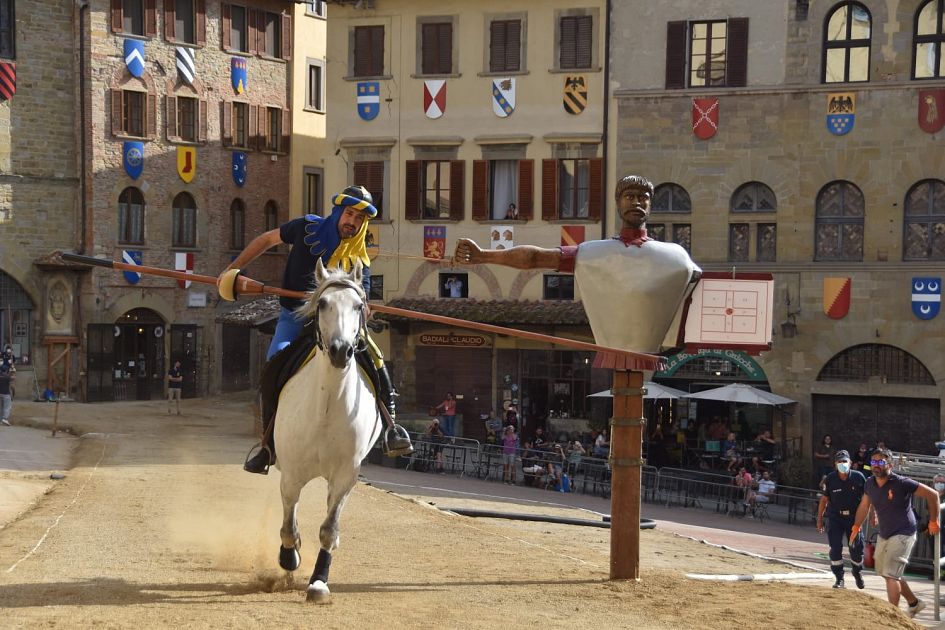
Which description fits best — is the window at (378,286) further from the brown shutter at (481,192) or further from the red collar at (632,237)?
the red collar at (632,237)

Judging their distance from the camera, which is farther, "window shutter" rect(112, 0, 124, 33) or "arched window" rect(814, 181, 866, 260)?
"window shutter" rect(112, 0, 124, 33)

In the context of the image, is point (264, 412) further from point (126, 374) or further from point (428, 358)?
point (126, 374)

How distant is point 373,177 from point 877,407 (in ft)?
51.6

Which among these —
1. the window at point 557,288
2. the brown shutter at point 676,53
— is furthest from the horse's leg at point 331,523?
the window at point 557,288

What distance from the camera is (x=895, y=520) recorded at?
16.2 meters

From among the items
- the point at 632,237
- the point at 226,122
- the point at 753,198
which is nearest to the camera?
the point at 632,237

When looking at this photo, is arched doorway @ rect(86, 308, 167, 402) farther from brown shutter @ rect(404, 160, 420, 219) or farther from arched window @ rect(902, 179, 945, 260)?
arched window @ rect(902, 179, 945, 260)

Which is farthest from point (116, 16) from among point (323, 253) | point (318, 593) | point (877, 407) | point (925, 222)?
point (318, 593)

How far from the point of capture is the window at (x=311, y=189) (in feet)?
168

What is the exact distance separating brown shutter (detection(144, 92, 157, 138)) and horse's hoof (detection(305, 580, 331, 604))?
36787 millimetres

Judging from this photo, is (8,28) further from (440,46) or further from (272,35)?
(440,46)

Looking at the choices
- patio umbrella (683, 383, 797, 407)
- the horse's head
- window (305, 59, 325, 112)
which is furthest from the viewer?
window (305, 59, 325, 112)

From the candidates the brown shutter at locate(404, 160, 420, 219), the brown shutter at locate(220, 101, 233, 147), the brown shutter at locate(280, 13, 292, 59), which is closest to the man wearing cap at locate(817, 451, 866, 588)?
the brown shutter at locate(404, 160, 420, 219)

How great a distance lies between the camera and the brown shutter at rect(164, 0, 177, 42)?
153 feet
